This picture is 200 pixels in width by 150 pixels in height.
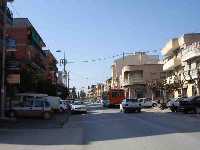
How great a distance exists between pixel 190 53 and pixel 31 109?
1451 inches

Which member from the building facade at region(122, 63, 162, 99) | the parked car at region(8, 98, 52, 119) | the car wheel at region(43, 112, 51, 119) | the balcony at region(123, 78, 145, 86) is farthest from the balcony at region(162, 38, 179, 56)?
the parked car at region(8, 98, 52, 119)

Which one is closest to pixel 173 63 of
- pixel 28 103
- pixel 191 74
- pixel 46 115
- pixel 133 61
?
pixel 191 74

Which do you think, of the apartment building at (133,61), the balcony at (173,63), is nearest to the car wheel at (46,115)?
the balcony at (173,63)

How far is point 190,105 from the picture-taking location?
2074 inches

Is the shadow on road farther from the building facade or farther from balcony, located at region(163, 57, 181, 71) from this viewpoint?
the building facade

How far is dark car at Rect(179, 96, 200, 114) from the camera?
5244cm

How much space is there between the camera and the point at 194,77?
238 ft

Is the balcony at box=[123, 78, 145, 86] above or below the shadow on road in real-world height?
above

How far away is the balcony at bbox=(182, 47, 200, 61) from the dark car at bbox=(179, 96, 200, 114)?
17756 mm

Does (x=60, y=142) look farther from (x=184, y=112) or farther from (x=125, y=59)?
(x=125, y=59)

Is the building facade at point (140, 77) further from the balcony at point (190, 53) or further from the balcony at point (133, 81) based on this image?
the balcony at point (190, 53)

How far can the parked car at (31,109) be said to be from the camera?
141 ft

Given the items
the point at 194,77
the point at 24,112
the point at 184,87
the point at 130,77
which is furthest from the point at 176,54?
the point at 24,112

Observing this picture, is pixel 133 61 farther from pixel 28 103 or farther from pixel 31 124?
pixel 31 124
